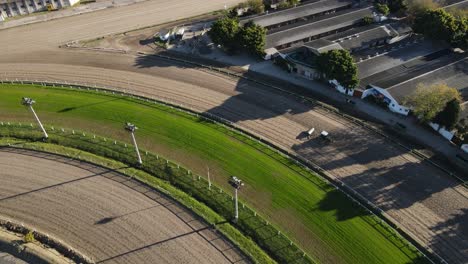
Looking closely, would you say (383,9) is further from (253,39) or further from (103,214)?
(103,214)

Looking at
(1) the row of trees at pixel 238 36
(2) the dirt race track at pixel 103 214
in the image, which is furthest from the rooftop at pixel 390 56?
(2) the dirt race track at pixel 103 214

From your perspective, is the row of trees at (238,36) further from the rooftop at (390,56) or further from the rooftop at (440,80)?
the rooftop at (440,80)

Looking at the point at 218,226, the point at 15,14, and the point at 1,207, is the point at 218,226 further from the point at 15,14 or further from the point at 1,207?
the point at 15,14

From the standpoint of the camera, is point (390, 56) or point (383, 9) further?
point (383, 9)

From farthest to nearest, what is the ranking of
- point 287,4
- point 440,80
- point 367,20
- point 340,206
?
point 287,4, point 367,20, point 440,80, point 340,206

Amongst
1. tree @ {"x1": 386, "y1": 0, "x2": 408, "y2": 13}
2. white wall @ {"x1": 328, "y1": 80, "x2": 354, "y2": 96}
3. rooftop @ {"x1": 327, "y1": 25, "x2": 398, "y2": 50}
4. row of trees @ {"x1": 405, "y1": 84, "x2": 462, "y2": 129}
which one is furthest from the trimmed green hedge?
tree @ {"x1": 386, "y1": 0, "x2": 408, "y2": 13}

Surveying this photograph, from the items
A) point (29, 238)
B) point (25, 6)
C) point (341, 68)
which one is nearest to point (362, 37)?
point (341, 68)

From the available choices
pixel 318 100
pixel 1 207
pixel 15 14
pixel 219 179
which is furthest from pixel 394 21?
pixel 15 14
